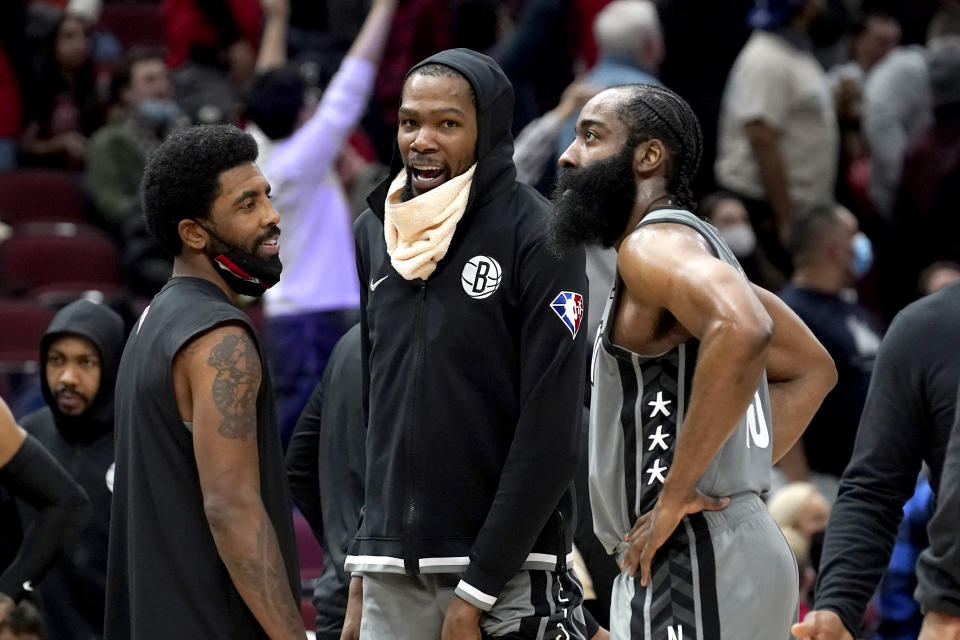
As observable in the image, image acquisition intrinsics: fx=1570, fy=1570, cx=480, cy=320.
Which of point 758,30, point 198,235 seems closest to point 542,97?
point 758,30

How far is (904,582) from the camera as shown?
19.8 ft

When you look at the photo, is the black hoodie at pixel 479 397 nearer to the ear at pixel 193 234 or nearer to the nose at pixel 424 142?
the nose at pixel 424 142

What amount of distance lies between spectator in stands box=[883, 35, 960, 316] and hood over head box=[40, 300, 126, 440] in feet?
19.1

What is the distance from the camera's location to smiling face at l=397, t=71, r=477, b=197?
4027 mm

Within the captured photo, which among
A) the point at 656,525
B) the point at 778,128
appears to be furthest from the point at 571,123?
the point at 656,525

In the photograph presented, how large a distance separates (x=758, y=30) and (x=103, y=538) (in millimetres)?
5890

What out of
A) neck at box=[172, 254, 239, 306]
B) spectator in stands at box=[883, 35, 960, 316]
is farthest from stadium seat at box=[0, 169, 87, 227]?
neck at box=[172, 254, 239, 306]

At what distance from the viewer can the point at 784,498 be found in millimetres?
7074

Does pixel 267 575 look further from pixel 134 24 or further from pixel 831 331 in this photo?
pixel 134 24

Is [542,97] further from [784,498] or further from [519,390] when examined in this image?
[519,390]

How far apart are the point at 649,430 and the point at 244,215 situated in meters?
1.25

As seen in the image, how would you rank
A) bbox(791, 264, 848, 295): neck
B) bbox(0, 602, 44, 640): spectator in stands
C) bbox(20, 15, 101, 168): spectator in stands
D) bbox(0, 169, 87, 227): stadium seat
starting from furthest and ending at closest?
bbox(20, 15, 101, 168): spectator in stands → bbox(0, 169, 87, 227): stadium seat → bbox(791, 264, 848, 295): neck → bbox(0, 602, 44, 640): spectator in stands

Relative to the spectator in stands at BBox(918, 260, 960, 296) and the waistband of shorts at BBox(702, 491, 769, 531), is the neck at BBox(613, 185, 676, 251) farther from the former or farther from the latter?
the spectator in stands at BBox(918, 260, 960, 296)

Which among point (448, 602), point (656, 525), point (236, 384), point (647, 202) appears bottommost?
point (448, 602)
